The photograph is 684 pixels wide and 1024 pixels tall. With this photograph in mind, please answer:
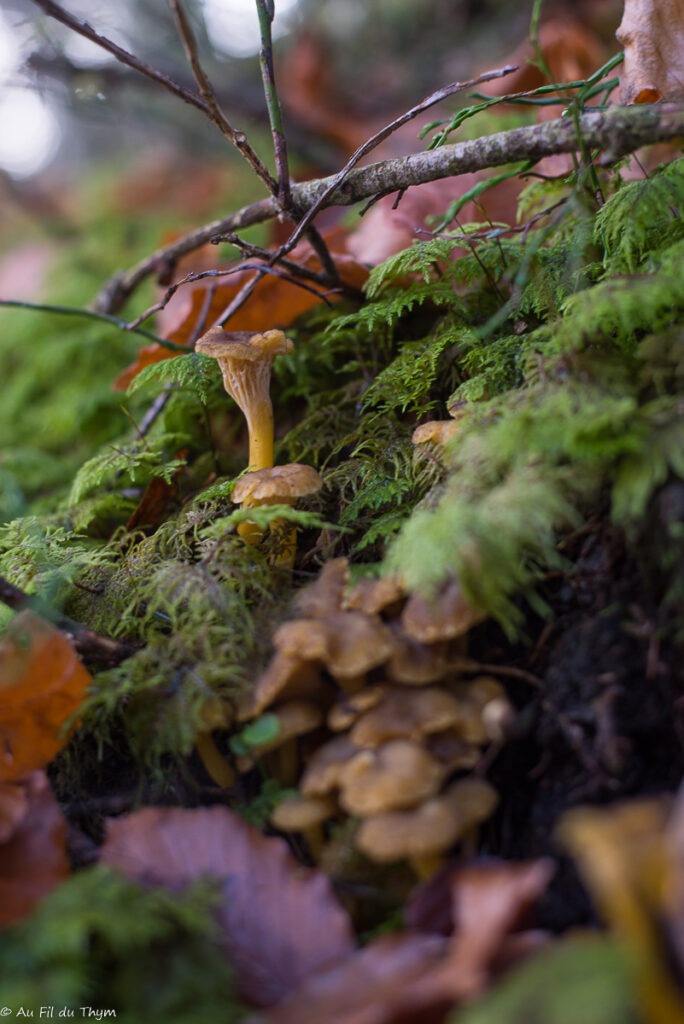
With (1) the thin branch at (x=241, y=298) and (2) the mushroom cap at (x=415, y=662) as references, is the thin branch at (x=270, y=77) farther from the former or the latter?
(2) the mushroom cap at (x=415, y=662)

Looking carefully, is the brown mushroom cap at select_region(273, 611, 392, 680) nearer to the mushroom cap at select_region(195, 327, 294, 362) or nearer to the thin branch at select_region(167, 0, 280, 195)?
the mushroom cap at select_region(195, 327, 294, 362)

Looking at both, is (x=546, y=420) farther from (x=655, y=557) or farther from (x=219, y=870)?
(x=219, y=870)

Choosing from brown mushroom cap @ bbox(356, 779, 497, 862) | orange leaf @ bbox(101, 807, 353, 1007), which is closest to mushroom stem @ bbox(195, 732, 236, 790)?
orange leaf @ bbox(101, 807, 353, 1007)

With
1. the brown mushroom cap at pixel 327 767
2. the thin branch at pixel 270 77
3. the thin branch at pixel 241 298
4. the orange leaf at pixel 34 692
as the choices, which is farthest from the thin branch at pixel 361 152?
the brown mushroom cap at pixel 327 767

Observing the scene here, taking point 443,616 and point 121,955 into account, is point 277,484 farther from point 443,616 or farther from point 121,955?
point 121,955

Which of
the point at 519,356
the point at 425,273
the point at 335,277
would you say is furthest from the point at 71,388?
the point at 519,356
